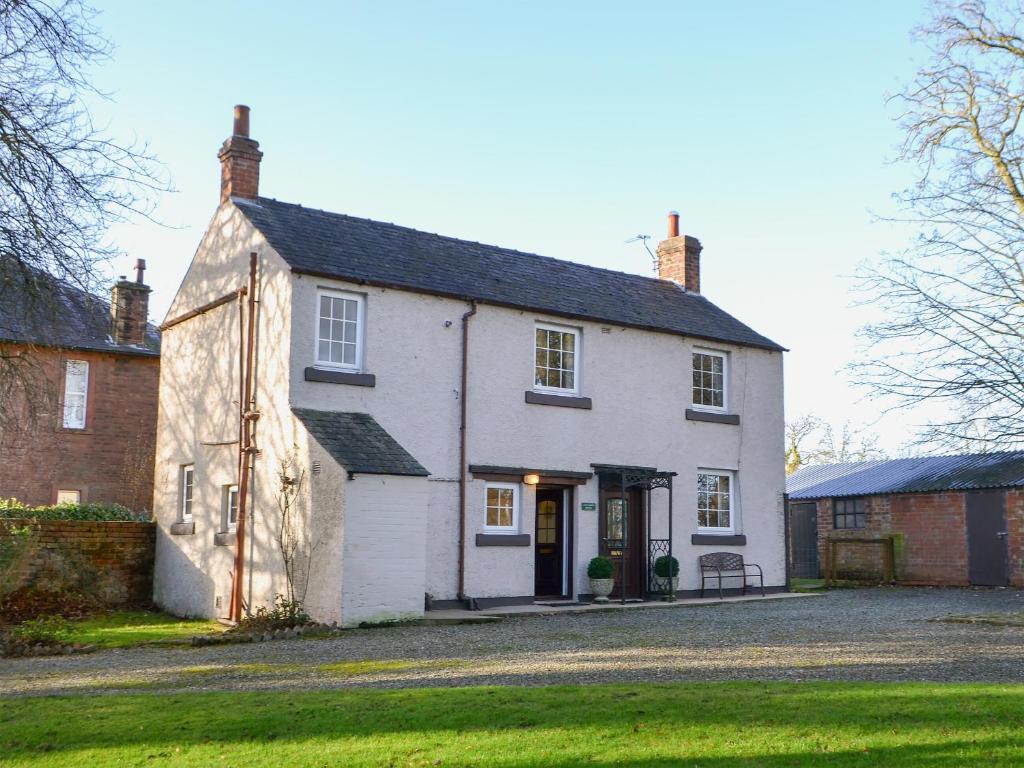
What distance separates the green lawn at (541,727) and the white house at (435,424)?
6.22 m

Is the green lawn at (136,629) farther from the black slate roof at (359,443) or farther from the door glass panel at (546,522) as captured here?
the door glass panel at (546,522)

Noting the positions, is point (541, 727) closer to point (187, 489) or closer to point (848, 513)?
point (187, 489)

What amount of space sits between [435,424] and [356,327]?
2.13 m

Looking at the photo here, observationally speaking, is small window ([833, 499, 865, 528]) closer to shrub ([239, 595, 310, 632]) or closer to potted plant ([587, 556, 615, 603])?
potted plant ([587, 556, 615, 603])

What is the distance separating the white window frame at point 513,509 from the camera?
720 inches

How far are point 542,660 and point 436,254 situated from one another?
10.3 metres

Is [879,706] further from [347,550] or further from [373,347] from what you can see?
[373,347]

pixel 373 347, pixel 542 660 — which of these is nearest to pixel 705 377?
pixel 373 347

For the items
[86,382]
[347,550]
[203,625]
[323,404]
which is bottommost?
[203,625]

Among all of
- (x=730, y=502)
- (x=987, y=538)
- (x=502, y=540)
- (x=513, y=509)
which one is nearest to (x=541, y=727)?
(x=502, y=540)

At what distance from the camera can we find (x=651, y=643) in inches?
509

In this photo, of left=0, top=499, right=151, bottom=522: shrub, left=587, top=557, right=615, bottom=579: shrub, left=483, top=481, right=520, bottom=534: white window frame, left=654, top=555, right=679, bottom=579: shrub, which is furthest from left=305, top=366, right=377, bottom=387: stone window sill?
left=654, top=555, right=679, bottom=579: shrub

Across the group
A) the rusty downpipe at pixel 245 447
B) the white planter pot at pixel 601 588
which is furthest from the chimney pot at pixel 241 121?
the white planter pot at pixel 601 588

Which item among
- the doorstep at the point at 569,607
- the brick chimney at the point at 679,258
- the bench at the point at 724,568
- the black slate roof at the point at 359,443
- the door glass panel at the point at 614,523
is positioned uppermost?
the brick chimney at the point at 679,258
